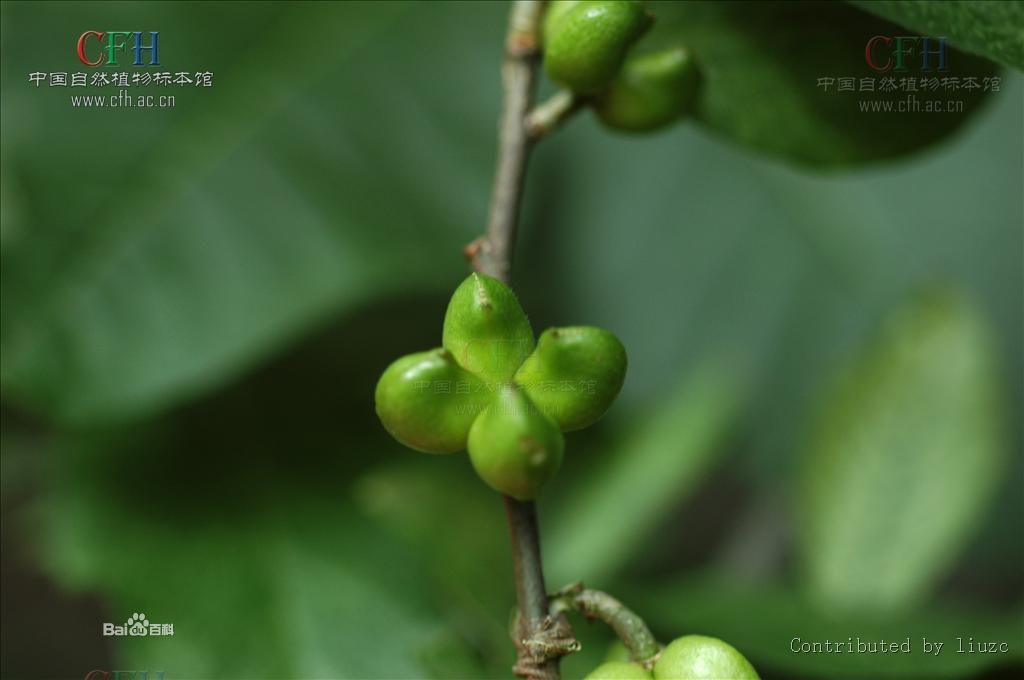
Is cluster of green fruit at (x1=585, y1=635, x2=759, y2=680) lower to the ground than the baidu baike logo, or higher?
higher

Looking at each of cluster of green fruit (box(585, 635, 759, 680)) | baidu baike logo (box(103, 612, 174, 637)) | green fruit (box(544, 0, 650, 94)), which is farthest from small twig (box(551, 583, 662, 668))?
baidu baike logo (box(103, 612, 174, 637))

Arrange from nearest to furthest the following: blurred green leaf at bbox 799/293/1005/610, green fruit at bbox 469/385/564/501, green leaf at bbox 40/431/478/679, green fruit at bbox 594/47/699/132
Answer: green fruit at bbox 469/385/564/501 → green fruit at bbox 594/47/699/132 → green leaf at bbox 40/431/478/679 → blurred green leaf at bbox 799/293/1005/610

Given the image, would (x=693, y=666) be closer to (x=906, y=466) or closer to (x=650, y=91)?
(x=650, y=91)

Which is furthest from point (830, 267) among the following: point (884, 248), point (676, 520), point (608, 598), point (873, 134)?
point (608, 598)

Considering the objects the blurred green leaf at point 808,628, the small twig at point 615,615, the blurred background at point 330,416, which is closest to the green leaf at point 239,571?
the blurred background at point 330,416

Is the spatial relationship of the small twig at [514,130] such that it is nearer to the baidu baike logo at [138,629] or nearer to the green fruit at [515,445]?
the green fruit at [515,445]

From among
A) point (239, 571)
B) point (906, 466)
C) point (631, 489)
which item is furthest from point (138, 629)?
point (906, 466)

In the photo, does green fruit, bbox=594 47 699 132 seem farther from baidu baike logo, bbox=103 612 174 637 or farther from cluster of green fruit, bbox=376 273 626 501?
baidu baike logo, bbox=103 612 174 637
